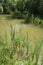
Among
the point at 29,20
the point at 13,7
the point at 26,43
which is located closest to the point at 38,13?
the point at 29,20

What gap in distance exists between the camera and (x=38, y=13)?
21.4m

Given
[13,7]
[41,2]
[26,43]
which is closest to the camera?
[26,43]

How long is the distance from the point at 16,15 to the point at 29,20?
4.34 metres

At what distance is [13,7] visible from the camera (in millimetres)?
26344

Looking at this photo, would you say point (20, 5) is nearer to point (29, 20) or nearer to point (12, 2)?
point (12, 2)

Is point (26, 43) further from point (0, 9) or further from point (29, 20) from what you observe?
point (0, 9)

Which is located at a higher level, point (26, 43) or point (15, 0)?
point (26, 43)

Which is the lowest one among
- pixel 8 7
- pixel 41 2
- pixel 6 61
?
pixel 8 7

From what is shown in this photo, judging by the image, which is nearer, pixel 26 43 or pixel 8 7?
pixel 26 43

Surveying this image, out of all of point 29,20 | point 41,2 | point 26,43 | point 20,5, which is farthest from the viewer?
point 20,5

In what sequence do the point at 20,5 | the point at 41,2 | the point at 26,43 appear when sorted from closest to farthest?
the point at 26,43, the point at 41,2, the point at 20,5

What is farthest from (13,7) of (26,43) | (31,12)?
(26,43)

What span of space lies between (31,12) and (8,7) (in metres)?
6.38

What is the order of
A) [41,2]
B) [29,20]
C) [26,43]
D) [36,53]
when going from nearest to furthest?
[36,53] → [26,43] → [29,20] → [41,2]
